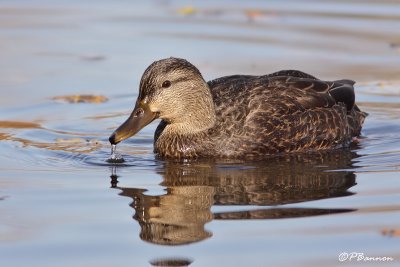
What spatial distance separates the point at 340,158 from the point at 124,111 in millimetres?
3405

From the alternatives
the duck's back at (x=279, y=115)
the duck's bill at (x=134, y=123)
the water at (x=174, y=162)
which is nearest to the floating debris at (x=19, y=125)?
the water at (x=174, y=162)

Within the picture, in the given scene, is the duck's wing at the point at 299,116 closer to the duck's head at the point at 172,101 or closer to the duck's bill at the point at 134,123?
the duck's head at the point at 172,101

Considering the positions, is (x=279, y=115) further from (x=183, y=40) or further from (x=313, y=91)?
(x=183, y=40)

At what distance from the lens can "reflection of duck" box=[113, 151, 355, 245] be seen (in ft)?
29.6

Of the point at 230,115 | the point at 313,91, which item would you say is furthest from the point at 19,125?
the point at 313,91

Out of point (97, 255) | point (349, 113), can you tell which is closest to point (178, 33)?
point (349, 113)

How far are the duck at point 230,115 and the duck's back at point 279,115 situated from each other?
0.01 m

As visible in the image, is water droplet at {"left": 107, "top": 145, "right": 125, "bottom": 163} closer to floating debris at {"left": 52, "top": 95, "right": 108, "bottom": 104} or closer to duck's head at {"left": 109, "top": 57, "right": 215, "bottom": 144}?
duck's head at {"left": 109, "top": 57, "right": 215, "bottom": 144}

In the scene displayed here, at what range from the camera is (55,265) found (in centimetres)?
791

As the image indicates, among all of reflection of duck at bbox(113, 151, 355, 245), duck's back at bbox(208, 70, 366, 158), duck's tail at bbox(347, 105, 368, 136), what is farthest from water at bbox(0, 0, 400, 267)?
duck's back at bbox(208, 70, 366, 158)

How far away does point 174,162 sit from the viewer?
11555 millimetres

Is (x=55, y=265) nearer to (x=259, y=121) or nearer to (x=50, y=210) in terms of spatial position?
(x=50, y=210)

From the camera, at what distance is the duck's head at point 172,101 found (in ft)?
36.8

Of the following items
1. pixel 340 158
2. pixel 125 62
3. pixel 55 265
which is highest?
pixel 125 62
